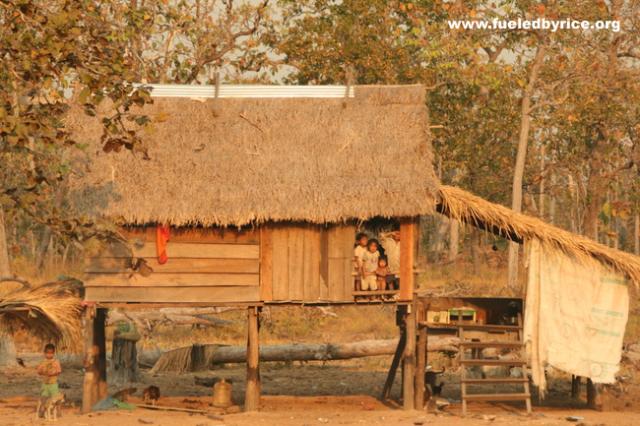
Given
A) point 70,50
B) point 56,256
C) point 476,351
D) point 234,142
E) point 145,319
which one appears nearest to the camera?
point 70,50

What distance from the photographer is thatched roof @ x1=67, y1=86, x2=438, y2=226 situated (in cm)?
1756

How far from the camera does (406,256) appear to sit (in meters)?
18.0

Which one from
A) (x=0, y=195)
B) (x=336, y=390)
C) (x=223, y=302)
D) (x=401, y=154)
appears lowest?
(x=336, y=390)

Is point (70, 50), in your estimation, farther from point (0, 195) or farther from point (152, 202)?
point (152, 202)

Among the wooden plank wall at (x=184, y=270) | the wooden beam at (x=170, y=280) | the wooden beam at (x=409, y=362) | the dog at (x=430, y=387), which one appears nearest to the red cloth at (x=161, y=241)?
the wooden plank wall at (x=184, y=270)

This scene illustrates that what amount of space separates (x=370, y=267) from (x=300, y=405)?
2.65 metres

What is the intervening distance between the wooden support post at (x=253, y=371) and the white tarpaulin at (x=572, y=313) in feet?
13.9

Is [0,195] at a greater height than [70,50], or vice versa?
[70,50]

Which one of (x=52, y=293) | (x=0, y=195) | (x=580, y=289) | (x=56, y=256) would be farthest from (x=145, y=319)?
(x=56, y=256)

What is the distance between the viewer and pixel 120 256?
17828 millimetres

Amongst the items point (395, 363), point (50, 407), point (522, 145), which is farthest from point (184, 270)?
point (522, 145)

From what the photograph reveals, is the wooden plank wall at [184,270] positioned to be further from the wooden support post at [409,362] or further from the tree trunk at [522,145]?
the tree trunk at [522,145]

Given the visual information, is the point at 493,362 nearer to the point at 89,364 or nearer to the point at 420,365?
the point at 420,365

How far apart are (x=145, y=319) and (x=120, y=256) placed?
23.4 feet
